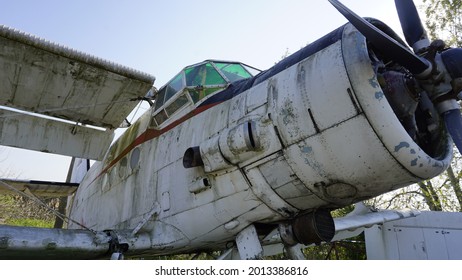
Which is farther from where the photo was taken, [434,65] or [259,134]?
[259,134]

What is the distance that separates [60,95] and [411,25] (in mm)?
Answer: 5425

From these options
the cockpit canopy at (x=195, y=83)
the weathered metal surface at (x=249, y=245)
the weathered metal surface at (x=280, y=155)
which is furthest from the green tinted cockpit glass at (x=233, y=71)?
the weathered metal surface at (x=249, y=245)

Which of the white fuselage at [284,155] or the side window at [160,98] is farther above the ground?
the side window at [160,98]

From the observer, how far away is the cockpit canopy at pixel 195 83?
4.93 metres

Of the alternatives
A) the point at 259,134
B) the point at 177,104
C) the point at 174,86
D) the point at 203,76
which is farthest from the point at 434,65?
the point at 174,86

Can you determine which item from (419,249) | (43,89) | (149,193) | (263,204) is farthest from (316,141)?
(419,249)

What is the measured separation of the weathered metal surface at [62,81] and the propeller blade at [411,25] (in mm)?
3867

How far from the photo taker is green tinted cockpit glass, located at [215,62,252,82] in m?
5.11

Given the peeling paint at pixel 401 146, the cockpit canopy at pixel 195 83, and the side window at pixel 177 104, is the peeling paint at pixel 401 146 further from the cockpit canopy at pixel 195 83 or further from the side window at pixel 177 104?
the side window at pixel 177 104

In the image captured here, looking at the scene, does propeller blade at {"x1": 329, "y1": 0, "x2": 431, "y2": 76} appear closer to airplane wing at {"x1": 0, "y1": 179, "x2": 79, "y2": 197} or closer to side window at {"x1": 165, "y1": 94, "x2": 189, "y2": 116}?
side window at {"x1": 165, "y1": 94, "x2": 189, "y2": 116}

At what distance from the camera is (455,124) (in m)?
3.46

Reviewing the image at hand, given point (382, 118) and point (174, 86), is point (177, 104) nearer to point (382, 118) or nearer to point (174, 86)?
point (174, 86)

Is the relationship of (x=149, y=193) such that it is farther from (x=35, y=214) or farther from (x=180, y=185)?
(x=35, y=214)

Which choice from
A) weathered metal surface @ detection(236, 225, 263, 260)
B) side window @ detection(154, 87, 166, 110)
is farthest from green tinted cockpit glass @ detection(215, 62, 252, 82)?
weathered metal surface @ detection(236, 225, 263, 260)
